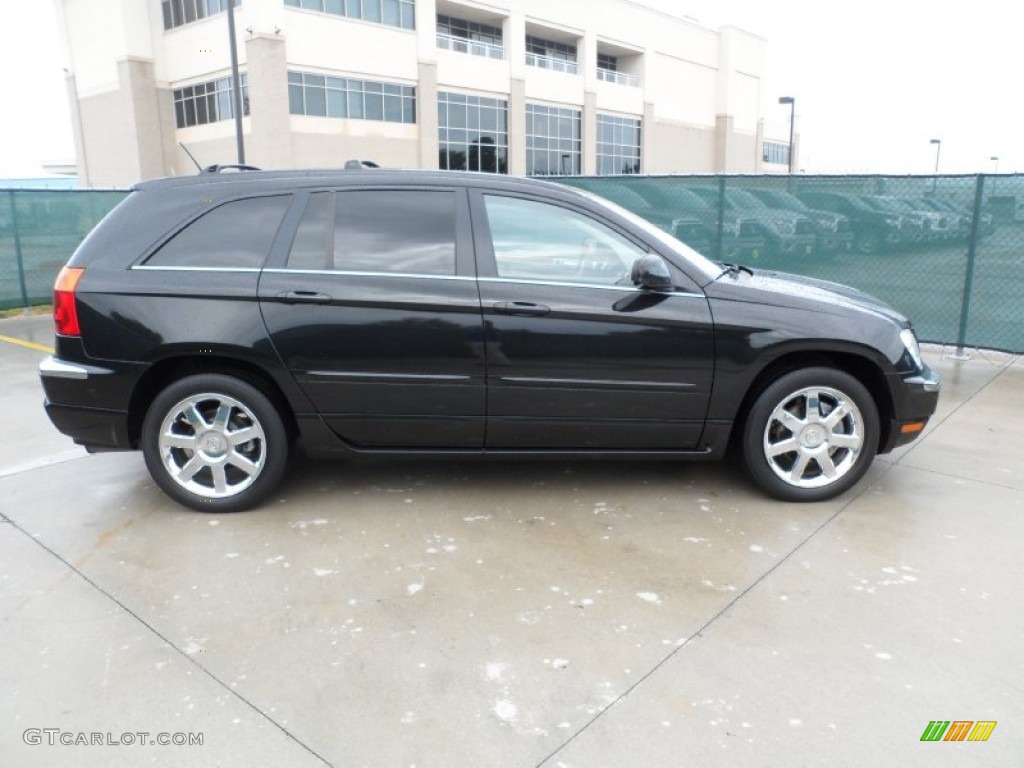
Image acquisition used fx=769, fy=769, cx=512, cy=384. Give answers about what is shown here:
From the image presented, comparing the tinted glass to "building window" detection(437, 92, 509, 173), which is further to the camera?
"building window" detection(437, 92, 509, 173)

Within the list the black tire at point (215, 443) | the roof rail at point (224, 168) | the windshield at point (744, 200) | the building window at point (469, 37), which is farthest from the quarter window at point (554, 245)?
the building window at point (469, 37)

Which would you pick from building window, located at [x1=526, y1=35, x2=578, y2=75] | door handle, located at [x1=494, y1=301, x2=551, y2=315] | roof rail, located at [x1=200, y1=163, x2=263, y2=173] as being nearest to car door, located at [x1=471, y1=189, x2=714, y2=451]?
door handle, located at [x1=494, y1=301, x2=551, y2=315]

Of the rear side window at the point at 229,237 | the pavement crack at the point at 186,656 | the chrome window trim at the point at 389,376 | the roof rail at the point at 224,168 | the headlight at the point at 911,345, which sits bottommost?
the pavement crack at the point at 186,656

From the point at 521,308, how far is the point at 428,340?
504 millimetres

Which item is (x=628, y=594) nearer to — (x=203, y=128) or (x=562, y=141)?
(x=203, y=128)

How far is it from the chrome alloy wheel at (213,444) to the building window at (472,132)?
37079mm

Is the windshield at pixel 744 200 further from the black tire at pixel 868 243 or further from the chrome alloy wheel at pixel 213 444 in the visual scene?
the chrome alloy wheel at pixel 213 444

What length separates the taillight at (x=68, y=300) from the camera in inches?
155

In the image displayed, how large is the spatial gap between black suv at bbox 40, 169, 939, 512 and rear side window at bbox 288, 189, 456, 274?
0.4 inches

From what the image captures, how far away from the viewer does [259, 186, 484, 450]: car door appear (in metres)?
3.93

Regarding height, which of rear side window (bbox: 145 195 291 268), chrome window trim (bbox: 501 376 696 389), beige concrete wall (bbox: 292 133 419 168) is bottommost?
chrome window trim (bbox: 501 376 696 389)

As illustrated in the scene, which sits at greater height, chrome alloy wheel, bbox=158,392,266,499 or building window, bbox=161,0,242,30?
building window, bbox=161,0,242,30

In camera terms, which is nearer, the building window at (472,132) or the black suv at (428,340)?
the black suv at (428,340)

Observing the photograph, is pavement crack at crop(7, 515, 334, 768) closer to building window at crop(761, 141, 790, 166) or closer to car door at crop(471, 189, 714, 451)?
car door at crop(471, 189, 714, 451)
